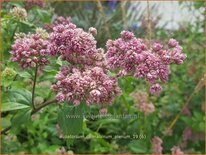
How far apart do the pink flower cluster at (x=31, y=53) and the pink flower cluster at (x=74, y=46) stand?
0.05 metres

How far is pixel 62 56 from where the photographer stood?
4.30 feet

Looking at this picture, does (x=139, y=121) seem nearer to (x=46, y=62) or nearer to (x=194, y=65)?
(x=194, y=65)

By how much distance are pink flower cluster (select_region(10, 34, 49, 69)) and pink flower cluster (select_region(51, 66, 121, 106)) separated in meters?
0.10

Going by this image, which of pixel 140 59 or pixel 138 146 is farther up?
pixel 140 59

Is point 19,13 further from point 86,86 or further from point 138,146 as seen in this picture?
point 138,146

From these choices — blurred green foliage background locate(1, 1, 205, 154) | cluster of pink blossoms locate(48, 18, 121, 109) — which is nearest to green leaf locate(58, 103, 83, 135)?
cluster of pink blossoms locate(48, 18, 121, 109)

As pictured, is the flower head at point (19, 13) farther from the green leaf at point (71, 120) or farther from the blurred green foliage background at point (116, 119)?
the green leaf at point (71, 120)

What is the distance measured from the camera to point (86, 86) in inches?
47.6

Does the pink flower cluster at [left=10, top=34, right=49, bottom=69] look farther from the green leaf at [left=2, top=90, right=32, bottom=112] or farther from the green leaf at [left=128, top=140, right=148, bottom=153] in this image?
the green leaf at [left=128, top=140, right=148, bottom=153]

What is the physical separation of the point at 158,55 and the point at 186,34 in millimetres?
2040

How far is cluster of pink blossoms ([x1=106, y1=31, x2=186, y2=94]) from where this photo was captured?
1.28 m

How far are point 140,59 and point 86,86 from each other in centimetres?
18

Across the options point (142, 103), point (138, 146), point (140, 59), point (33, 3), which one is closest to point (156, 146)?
point (138, 146)

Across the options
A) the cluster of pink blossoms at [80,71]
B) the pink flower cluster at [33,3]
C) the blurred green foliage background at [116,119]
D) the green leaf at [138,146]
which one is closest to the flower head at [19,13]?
the blurred green foliage background at [116,119]
